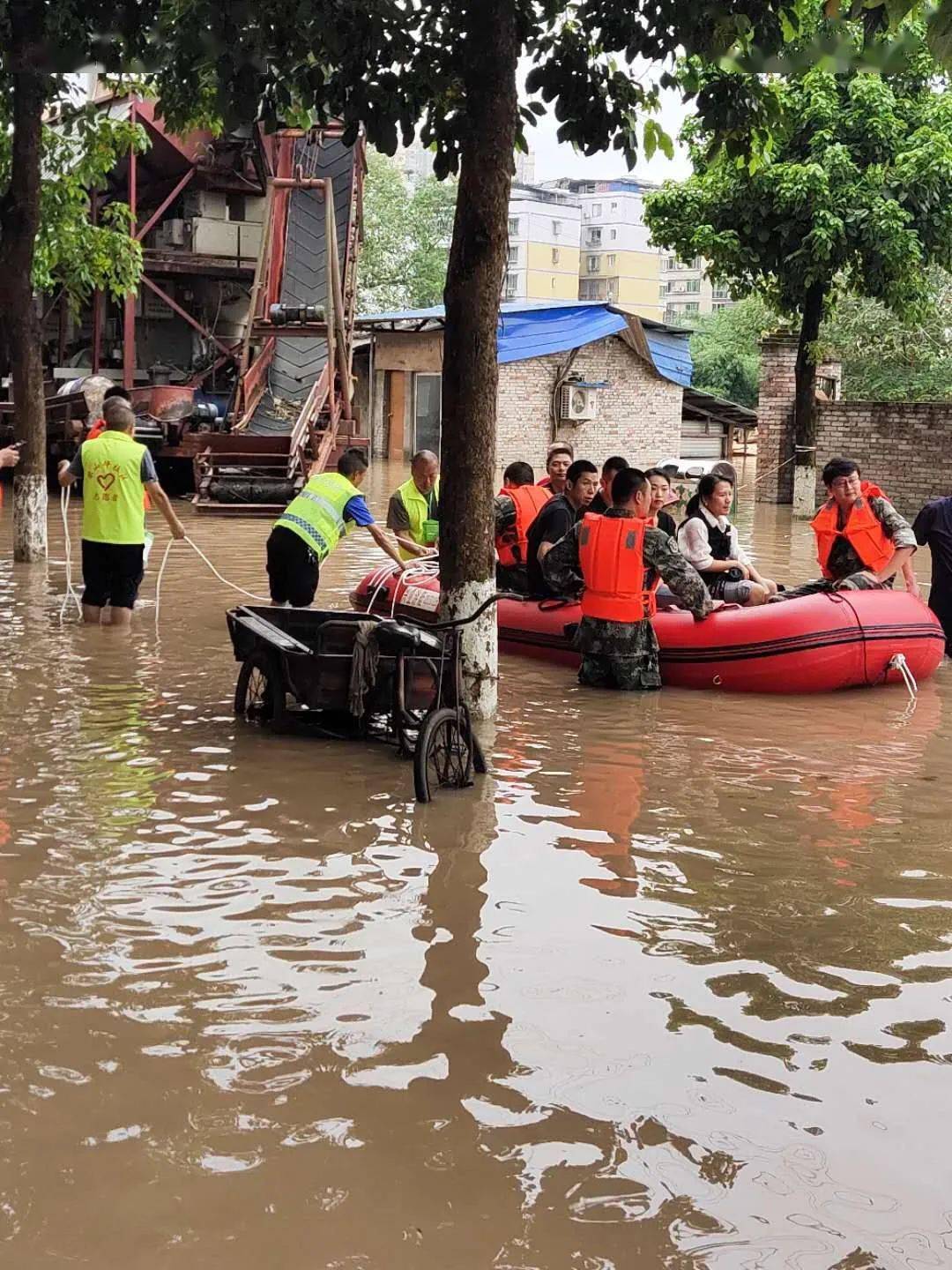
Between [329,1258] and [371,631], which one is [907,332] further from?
[329,1258]

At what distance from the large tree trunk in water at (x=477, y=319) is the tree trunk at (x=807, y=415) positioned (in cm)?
1587

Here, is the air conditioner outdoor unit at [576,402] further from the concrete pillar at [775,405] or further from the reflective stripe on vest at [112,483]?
the reflective stripe on vest at [112,483]

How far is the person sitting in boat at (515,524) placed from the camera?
10727 mm

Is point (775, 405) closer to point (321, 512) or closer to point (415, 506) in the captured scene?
point (415, 506)

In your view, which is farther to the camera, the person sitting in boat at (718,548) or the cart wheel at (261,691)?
the person sitting in boat at (718,548)

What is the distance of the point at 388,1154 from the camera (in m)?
3.52

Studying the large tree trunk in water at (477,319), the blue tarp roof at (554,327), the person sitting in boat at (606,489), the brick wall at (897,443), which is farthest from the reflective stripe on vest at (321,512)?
the blue tarp roof at (554,327)

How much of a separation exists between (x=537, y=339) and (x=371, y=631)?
2613 centimetres

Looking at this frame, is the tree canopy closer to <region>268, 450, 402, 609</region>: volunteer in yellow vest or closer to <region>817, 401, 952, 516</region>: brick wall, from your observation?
<region>817, 401, 952, 516</region>: brick wall

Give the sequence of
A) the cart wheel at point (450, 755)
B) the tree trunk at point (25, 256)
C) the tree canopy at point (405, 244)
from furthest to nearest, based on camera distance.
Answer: the tree canopy at point (405, 244)
the tree trunk at point (25, 256)
the cart wheel at point (450, 755)

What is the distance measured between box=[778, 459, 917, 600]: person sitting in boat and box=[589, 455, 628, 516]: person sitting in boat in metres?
1.34

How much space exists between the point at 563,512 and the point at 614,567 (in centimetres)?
97

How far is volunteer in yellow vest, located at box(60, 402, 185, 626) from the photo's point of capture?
10.4 m

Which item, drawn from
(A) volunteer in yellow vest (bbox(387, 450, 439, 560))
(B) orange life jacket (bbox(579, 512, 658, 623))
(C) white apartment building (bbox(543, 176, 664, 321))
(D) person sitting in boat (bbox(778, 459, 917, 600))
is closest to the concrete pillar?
(A) volunteer in yellow vest (bbox(387, 450, 439, 560))
